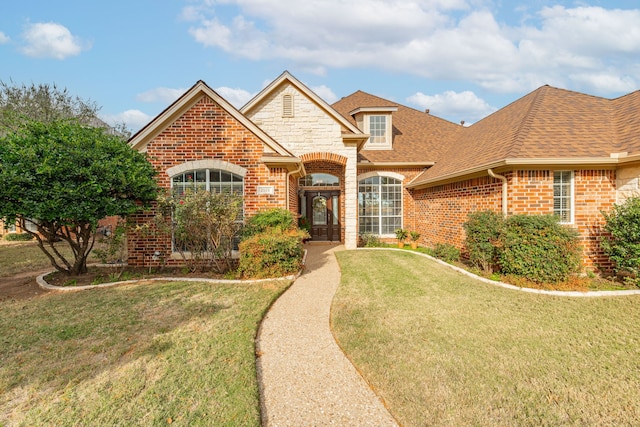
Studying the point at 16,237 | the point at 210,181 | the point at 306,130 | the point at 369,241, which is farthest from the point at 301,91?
the point at 16,237

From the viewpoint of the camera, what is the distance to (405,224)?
15.1 m

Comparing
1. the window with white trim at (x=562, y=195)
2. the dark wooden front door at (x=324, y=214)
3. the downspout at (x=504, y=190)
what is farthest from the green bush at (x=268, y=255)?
the dark wooden front door at (x=324, y=214)

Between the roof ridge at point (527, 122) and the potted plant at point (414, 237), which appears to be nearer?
the roof ridge at point (527, 122)

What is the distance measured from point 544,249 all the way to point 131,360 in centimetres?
810

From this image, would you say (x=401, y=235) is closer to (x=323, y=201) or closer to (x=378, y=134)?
(x=323, y=201)

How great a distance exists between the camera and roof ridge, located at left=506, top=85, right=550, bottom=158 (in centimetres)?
836

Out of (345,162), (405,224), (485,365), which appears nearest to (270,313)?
(485,365)

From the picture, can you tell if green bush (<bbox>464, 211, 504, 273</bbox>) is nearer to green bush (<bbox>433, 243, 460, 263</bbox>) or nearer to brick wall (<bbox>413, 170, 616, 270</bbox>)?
brick wall (<bbox>413, 170, 616, 270</bbox>)

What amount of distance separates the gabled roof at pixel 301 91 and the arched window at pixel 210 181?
4331 mm

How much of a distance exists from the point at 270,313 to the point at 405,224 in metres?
10.7

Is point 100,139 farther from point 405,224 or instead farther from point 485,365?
point 405,224

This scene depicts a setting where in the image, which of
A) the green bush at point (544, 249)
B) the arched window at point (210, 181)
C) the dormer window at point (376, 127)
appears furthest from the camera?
the dormer window at point (376, 127)

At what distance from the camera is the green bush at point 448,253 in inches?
402

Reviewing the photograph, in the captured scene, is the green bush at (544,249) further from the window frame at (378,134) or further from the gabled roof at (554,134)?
the window frame at (378,134)
